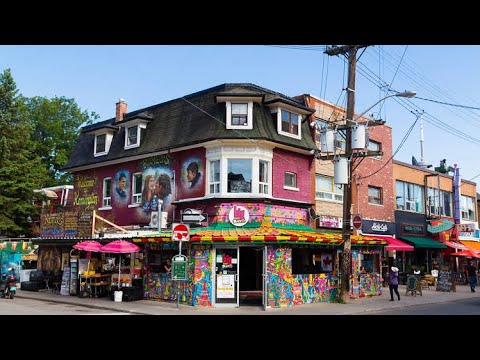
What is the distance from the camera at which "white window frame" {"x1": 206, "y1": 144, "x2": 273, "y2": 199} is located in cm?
2166

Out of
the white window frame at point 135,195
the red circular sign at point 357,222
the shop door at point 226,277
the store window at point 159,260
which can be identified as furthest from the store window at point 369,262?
the white window frame at point 135,195

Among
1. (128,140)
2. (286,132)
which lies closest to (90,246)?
(128,140)

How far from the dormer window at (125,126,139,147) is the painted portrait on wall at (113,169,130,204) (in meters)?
1.55

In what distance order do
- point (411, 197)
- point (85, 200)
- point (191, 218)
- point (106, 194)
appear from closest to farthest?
point (191, 218), point (106, 194), point (85, 200), point (411, 197)

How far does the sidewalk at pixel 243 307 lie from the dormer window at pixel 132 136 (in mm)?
8555

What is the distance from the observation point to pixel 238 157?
21984mm

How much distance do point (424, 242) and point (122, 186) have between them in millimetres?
20639

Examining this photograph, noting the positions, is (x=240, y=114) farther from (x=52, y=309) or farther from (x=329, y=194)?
(x=52, y=309)

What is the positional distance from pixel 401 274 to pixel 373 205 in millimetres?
5671

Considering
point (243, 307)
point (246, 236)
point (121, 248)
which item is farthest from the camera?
point (121, 248)

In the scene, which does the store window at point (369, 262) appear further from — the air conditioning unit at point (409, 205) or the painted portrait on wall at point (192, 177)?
the painted portrait on wall at point (192, 177)

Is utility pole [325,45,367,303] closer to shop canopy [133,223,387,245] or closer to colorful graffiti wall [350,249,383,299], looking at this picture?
shop canopy [133,223,387,245]

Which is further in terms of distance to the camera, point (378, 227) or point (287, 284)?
point (378, 227)

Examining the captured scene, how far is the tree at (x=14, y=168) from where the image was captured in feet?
127
